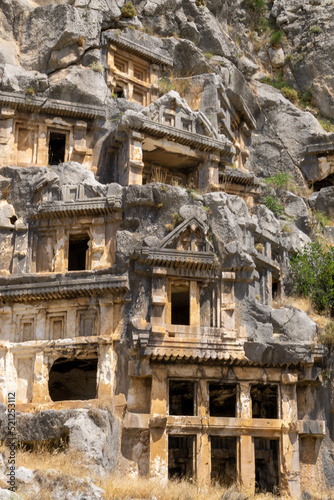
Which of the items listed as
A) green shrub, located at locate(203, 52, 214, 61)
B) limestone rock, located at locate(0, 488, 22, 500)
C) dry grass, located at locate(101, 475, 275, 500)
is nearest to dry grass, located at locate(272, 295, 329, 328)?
dry grass, located at locate(101, 475, 275, 500)

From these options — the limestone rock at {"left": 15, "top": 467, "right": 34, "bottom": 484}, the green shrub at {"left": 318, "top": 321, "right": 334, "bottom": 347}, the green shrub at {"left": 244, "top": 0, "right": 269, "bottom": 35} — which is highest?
the green shrub at {"left": 244, "top": 0, "right": 269, "bottom": 35}

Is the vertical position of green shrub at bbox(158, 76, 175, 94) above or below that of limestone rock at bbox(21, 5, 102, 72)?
below

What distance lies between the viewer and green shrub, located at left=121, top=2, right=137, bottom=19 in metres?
33.5

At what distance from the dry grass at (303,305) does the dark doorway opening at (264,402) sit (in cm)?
303

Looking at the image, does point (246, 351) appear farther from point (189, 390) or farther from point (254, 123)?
point (254, 123)

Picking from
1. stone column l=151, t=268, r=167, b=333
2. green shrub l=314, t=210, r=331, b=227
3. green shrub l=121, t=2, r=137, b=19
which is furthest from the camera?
green shrub l=314, t=210, r=331, b=227

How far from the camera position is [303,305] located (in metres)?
27.1

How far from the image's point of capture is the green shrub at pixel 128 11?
3353cm

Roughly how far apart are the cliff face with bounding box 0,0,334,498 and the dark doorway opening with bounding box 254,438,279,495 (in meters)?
0.08

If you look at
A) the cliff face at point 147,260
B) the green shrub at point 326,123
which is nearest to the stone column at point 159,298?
the cliff face at point 147,260

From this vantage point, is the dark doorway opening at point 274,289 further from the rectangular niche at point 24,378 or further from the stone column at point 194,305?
the rectangular niche at point 24,378

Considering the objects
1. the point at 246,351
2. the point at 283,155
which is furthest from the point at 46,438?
the point at 283,155

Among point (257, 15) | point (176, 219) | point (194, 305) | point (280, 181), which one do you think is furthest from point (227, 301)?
point (257, 15)

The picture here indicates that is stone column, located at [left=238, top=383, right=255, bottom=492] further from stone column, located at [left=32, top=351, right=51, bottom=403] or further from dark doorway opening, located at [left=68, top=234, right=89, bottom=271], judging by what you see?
dark doorway opening, located at [left=68, top=234, right=89, bottom=271]
